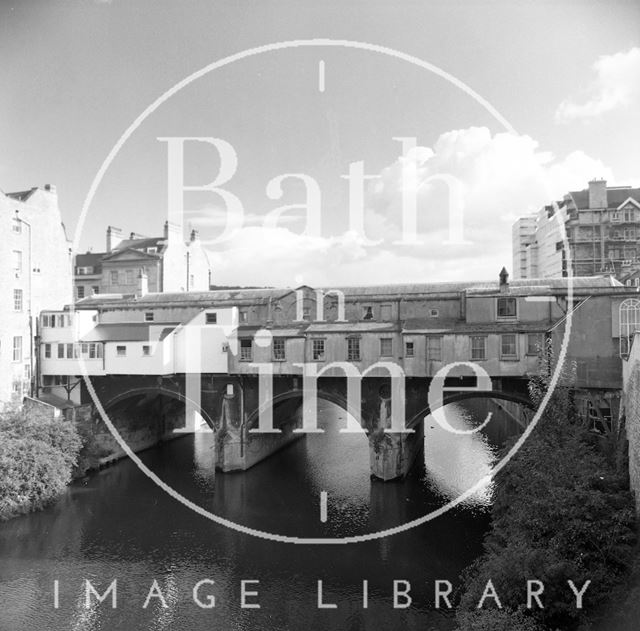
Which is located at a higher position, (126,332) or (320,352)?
(126,332)

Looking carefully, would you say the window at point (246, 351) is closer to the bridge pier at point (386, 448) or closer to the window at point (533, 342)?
the bridge pier at point (386, 448)

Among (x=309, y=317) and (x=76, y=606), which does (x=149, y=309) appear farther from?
(x=76, y=606)

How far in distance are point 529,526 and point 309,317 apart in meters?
20.1

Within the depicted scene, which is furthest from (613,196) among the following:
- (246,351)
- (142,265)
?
(142,265)

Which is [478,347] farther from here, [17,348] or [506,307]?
[17,348]

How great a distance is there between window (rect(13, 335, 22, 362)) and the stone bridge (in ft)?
15.5

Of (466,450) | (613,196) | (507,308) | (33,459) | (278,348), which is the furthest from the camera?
(613,196)

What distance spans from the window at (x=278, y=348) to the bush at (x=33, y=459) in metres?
12.8

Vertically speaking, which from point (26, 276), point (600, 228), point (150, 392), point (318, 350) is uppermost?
point (600, 228)

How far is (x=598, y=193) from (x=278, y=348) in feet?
132

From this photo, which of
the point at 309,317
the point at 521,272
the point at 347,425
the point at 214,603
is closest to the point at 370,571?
the point at 214,603

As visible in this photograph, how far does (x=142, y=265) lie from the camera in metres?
53.3

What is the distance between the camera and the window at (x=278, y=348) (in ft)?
111

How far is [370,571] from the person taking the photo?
22.5 meters
